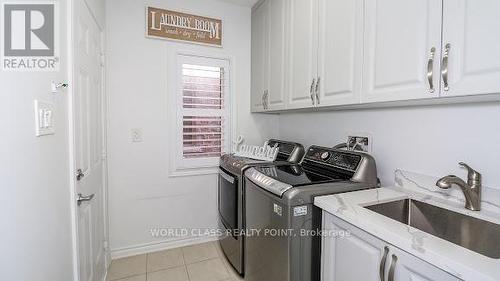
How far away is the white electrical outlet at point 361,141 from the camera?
5.47 ft

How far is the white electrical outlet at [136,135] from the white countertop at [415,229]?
175 centimetres

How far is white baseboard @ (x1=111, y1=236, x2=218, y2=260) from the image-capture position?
2.27m

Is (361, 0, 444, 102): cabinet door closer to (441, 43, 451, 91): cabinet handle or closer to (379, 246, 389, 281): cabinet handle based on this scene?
(441, 43, 451, 91): cabinet handle

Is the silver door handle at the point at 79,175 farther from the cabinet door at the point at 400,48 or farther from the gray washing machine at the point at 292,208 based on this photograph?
the cabinet door at the point at 400,48

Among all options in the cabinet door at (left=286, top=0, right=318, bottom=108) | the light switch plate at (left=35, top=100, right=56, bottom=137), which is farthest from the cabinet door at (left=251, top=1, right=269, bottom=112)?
the light switch plate at (left=35, top=100, right=56, bottom=137)

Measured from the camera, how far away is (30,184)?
0.89 meters

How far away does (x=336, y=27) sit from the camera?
4.88 feet

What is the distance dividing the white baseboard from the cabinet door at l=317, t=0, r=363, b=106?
6.16 feet

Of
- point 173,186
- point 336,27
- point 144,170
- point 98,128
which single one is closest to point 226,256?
point 173,186

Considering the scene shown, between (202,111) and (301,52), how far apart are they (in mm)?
1170

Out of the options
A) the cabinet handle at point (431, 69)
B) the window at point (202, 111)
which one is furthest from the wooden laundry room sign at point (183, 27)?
the cabinet handle at point (431, 69)

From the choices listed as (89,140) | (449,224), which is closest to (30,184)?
(89,140)

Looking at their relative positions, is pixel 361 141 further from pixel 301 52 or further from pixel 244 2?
pixel 244 2

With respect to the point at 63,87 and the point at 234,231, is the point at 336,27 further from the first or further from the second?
the point at 234,231
